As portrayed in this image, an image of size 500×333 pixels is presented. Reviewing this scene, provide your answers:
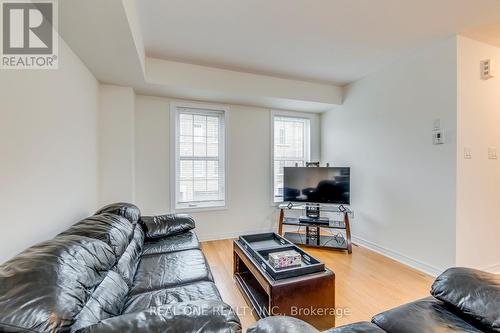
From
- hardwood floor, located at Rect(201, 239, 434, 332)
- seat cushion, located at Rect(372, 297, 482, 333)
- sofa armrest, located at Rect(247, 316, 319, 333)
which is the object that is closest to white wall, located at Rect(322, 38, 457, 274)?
hardwood floor, located at Rect(201, 239, 434, 332)

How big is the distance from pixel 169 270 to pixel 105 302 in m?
0.59

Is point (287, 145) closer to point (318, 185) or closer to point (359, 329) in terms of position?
point (318, 185)

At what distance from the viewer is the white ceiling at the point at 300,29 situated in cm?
196

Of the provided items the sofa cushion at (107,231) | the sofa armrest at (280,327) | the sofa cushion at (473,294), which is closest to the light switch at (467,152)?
the sofa cushion at (473,294)

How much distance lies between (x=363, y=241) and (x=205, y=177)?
2.63m

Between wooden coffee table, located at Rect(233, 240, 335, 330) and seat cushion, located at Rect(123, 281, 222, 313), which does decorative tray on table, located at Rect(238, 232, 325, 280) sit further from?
seat cushion, located at Rect(123, 281, 222, 313)

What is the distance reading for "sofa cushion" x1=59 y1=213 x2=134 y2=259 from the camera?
54.9 inches

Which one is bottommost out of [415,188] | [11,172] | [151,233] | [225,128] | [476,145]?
[151,233]

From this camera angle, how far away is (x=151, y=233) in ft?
7.80

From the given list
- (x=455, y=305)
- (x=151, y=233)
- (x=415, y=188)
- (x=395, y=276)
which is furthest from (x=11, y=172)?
(x=415, y=188)

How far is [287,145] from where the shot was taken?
4.25 metres

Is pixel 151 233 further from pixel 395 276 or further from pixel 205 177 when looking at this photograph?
pixel 395 276

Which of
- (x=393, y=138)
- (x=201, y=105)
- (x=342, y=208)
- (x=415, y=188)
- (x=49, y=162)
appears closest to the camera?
(x=49, y=162)

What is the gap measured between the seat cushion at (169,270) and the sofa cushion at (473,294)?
1366 millimetres
